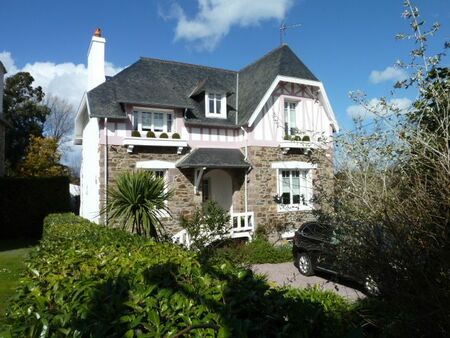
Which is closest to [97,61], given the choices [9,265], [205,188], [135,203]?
[205,188]

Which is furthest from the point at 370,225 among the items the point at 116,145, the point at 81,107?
the point at 81,107

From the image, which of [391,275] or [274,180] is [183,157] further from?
[391,275]

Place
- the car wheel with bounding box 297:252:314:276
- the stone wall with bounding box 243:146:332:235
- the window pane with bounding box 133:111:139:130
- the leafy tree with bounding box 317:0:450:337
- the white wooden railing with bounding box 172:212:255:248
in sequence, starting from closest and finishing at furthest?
the leafy tree with bounding box 317:0:450:337 < the car wheel with bounding box 297:252:314:276 < the window pane with bounding box 133:111:139:130 < the white wooden railing with bounding box 172:212:255:248 < the stone wall with bounding box 243:146:332:235

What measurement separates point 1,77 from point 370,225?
23176 millimetres

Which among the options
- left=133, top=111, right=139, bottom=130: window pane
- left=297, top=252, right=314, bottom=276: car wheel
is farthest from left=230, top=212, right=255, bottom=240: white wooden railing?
left=133, top=111, right=139, bottom=130: window pane

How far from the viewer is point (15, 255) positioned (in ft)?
39.1

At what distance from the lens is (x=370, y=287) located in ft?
11.6

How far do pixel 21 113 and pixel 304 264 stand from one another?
30.3 meters

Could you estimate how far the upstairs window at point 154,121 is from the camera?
542 inches

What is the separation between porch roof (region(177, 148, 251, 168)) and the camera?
1377cm

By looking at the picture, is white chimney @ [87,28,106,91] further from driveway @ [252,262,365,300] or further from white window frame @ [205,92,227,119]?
driveway @ [252,262,365,300]

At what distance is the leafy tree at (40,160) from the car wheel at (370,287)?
1076 inches

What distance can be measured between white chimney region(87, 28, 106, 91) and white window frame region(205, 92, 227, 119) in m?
4.49

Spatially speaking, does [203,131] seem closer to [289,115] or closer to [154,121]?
[154,121]
